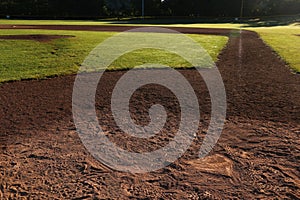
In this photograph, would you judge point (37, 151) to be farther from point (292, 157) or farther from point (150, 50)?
point (150, 50)

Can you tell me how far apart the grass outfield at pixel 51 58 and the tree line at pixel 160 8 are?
3631cm

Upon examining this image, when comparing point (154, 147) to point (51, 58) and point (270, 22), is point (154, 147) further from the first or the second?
point (270, 22)

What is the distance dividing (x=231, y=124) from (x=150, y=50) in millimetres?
7480

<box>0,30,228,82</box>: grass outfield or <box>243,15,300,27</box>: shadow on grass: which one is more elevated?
<box>243,15,300,27</box>: shadow on grass

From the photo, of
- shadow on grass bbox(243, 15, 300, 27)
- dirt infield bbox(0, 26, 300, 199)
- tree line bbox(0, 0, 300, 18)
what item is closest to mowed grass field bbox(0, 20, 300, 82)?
dirt infield bbox(0, 26, 300, 199)

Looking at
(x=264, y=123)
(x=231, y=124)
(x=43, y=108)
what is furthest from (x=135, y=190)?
(x=43, y=108)

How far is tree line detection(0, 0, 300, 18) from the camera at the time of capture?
46.6 m

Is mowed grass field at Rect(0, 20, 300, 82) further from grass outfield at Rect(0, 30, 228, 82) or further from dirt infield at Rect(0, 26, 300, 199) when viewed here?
dirt infield at Rect(0, 26, 300, 199)

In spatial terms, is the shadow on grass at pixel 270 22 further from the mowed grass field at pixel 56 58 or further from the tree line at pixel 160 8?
the mowed grass field at pixel 56 58

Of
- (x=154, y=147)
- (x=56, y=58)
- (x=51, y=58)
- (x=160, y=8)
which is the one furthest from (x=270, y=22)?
(x=154, y=147)

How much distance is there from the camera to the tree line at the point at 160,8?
4662cm

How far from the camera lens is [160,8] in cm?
5034

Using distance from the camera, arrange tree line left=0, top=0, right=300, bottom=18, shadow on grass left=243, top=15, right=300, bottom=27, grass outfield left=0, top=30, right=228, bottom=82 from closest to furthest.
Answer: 1. grass outfield left=0, top=30, right=228, bottom=82
2. shadow on grass left=243, top=15, right=300, bottom=27
3. tree line left=0, top=0, right=300, bottom=18

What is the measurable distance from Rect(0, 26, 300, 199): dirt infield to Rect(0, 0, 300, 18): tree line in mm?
43624
